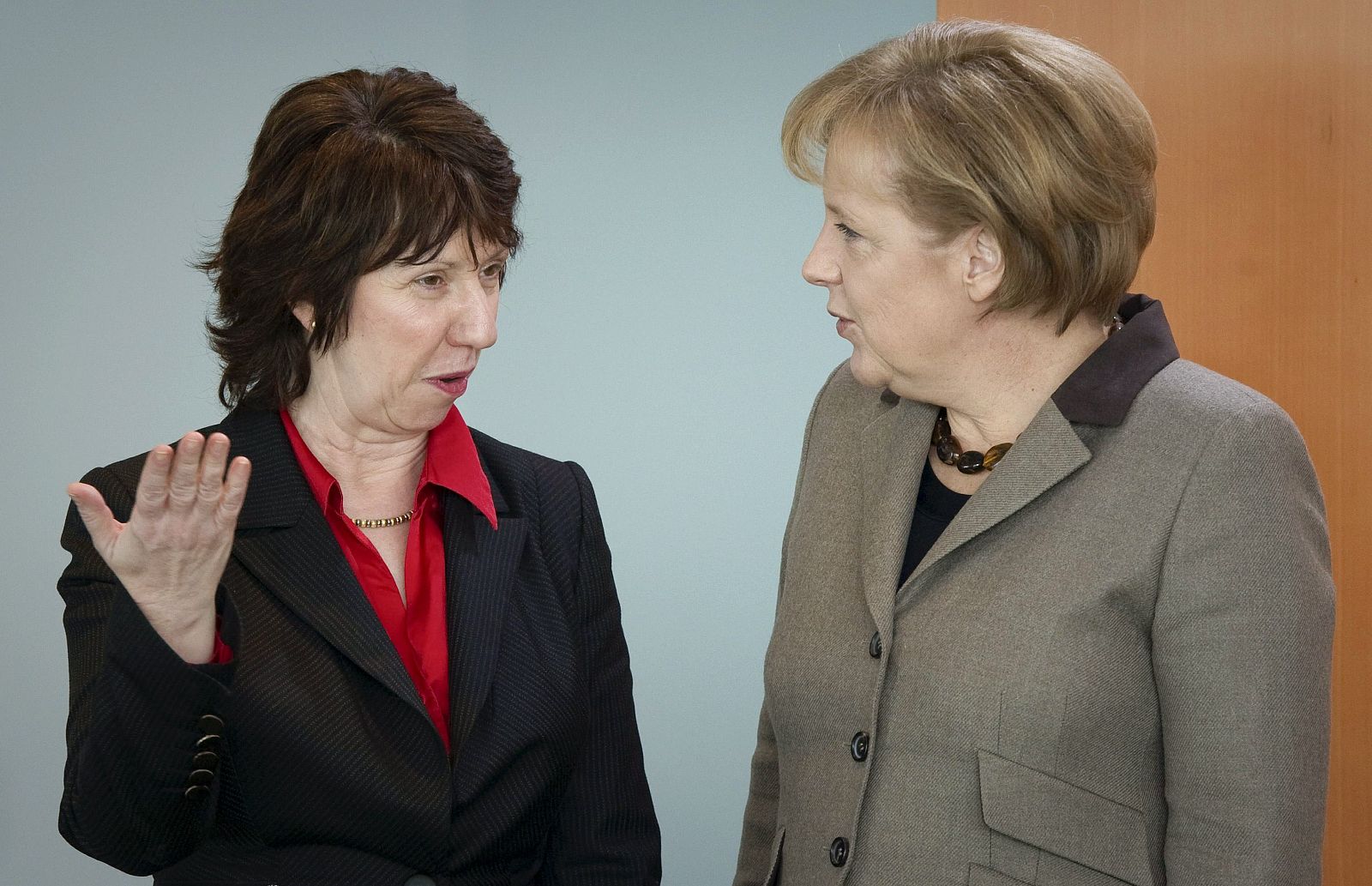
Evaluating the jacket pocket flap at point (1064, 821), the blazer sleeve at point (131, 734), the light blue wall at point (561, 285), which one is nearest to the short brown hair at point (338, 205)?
the blazer sleeve at point (131, 734)

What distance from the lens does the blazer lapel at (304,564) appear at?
5.43 ft

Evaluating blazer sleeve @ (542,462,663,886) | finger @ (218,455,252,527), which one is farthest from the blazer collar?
finger @ (218,455,252,527)

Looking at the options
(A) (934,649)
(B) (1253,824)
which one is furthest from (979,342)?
(B) (1253,824)

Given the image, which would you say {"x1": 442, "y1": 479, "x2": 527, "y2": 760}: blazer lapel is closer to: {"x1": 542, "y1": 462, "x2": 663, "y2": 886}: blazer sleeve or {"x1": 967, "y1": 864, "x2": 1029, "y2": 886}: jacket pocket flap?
{"x1": 542, "y1": 462, "x2": 663, "y2": 886}: blazer sleeve

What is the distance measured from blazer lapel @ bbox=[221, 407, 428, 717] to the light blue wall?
58.9 inches

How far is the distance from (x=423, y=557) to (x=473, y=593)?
4.3 inches

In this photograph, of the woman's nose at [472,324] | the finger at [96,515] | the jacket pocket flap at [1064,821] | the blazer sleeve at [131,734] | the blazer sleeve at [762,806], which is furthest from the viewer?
the blazer sleeve at [762,806]

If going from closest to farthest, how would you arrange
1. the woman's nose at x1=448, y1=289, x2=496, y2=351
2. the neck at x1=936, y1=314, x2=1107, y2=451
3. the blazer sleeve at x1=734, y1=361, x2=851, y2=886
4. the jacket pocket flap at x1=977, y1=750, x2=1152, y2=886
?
the jacket pocket flap at x1=977, y1=750, x2=1152, y2=886, the neck at x1=936, y1=314, x2=1107, y2=451, the woman's nose at x1=448, y1=289, x2=496, y2=351, the blazer sleeve at x1=734, y1=361, x2=851, y2=886

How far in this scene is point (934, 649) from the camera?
1.59m

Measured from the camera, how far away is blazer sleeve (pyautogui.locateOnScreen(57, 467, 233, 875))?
138 centimetres

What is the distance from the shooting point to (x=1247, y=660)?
1.42 m

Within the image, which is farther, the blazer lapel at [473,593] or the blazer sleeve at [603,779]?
the blazer sleeve at [603,779]

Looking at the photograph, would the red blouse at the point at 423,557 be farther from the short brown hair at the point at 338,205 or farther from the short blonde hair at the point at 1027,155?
the short blonde hair at the point at 1027,155

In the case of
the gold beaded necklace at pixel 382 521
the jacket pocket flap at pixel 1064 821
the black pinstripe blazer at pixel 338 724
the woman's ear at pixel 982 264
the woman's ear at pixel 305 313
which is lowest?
the jacket pocket flap at pixel 1064 821
